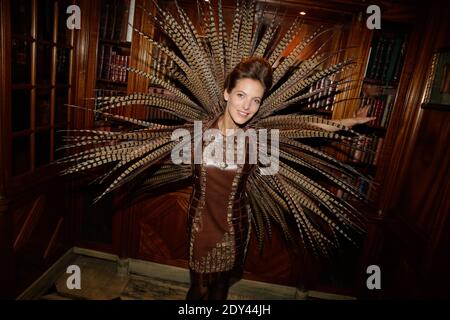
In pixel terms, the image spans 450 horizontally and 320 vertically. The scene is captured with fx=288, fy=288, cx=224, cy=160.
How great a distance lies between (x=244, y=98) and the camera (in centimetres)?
132

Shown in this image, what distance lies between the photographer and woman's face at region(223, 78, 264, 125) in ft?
4.28

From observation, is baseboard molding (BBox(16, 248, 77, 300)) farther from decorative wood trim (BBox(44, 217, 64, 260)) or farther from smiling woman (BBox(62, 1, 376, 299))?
smiling woman (BBox(62, 1, 376, 299))

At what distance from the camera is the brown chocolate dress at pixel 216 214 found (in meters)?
1.45

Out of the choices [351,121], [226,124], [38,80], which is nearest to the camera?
[226,124]

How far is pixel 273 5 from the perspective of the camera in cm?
194

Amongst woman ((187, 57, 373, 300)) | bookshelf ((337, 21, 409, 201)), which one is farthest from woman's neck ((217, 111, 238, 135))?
bookshelf ((337, 21, 409, 201))

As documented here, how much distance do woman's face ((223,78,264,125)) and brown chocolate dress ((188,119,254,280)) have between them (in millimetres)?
162

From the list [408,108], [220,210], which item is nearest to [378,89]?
[408,108]

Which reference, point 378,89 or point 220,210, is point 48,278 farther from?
point 378,89

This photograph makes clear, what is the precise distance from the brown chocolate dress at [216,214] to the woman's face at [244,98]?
0.53ft

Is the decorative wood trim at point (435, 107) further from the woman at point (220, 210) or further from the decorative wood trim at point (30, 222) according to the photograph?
the decorative wood trim at point (30, 222)

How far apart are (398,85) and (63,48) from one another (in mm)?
2329

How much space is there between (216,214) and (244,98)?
0.60 meters
